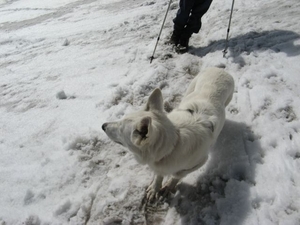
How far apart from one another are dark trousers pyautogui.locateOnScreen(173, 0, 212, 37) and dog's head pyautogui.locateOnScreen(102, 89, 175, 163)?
12.8 ft

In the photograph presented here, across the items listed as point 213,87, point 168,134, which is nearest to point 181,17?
point 213,87

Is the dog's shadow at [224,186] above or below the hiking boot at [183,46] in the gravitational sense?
below

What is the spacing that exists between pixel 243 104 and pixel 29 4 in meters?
15.4

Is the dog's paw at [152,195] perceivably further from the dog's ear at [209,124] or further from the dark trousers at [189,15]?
the dark trousers at [189,15]

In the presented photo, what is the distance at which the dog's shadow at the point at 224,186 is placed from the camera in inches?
116

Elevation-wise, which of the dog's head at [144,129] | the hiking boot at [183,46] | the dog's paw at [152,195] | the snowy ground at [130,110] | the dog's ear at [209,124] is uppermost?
the dog's head at [144,129]

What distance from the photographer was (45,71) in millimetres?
6816

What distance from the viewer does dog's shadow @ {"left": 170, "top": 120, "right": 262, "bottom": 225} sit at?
2939 mm

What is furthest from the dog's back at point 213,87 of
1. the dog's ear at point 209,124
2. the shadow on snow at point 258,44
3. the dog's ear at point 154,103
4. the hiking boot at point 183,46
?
the hiking boot at point 183,46

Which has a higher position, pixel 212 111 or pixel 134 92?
pixel 212 111

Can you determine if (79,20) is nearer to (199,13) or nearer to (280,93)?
(199,13)

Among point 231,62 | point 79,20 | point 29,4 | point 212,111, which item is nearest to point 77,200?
point 212,111

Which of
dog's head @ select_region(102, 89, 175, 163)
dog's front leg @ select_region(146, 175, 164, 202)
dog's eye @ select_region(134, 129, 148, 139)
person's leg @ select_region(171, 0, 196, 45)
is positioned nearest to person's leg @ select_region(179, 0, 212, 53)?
person's leg @ select_region(171, 0, 196, 45)

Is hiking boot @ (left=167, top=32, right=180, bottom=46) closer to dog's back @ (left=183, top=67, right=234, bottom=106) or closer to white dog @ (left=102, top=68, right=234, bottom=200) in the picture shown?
dog's back @ (left=183, top=67, right=234, bottom=106)
